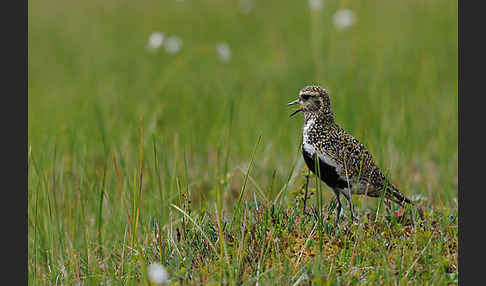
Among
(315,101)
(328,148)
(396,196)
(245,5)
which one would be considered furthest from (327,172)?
(245,5)

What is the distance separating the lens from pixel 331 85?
24.0 ft

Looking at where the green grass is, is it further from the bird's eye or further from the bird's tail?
the bird's eye

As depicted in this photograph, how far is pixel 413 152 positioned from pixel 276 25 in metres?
4.87

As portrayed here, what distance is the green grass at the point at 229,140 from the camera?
152 inches

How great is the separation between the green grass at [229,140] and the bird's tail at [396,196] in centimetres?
12

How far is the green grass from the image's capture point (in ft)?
12.7

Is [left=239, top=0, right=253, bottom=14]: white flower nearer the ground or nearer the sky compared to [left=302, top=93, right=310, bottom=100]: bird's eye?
nearer the sky

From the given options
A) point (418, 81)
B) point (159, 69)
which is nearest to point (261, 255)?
point (418, 81)

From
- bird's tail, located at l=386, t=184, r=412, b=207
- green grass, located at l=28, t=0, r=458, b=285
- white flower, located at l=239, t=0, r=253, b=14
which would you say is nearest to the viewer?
Result: green grass, located at l=28, t=0, r=458, b=285

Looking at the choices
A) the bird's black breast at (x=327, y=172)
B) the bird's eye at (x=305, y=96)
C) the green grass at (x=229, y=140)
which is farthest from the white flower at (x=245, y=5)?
the bird's black breast at (x=327, y=172)

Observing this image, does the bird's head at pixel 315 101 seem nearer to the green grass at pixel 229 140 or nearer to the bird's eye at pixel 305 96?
the bird's eye at pixel 305 96

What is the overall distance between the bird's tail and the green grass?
0.12 m

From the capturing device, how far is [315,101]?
3914mm

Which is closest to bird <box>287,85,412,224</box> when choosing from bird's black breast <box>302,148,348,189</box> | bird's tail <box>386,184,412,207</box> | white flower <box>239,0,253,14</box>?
bird's black breast <box>302,148,348,189</box>
